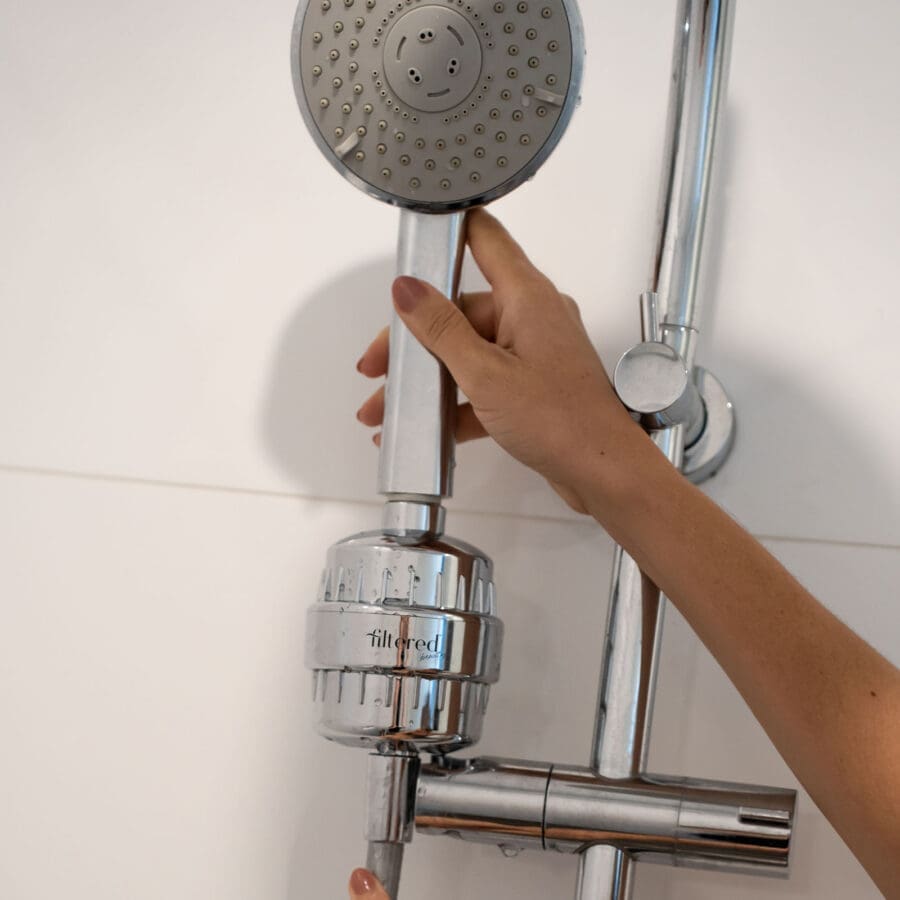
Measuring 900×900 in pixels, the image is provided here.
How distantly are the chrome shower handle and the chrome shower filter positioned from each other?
0.03m

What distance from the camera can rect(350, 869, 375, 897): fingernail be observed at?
20.3 inches

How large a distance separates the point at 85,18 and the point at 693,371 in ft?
1.38

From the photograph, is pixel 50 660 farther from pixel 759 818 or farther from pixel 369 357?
pixel 759 818

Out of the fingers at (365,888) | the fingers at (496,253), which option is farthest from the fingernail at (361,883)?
the fingers at (496,253)

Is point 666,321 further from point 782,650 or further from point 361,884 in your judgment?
point 361,884

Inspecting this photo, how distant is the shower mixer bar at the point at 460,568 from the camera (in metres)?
0.50

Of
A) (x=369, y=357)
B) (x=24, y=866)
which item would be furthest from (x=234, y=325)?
(x=24, y=866)

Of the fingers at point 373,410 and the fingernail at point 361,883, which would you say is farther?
the fingers at point 373,410

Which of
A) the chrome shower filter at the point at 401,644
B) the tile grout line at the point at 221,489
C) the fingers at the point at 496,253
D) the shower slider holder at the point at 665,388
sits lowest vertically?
the chrome shower filter at the point at 401,644

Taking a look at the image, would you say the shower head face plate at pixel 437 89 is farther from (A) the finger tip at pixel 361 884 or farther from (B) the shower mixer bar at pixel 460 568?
(A) the finger tip at pixel 361 884

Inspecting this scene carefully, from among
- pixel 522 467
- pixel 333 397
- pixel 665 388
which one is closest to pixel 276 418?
pixel 333 397

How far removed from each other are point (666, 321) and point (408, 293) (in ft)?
0.41

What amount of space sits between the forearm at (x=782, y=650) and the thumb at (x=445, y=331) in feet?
0.24

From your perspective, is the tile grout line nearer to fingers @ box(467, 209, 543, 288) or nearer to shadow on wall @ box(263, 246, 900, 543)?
shadow on wall @ box(263, 246, 900, 543)
